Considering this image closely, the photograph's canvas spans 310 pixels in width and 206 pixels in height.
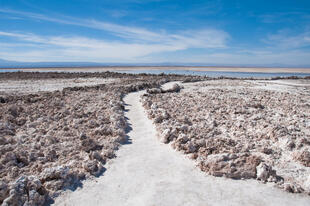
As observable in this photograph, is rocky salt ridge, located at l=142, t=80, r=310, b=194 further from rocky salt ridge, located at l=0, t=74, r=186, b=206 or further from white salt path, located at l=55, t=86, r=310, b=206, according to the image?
rocky salt ridge, located at l=0, t=74, r=186, b=206

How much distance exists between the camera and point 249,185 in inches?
171

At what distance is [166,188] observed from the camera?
433cm

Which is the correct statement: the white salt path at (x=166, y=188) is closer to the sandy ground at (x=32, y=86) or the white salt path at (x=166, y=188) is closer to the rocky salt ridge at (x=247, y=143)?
the rocky salt ridge at (x=247, y=143)

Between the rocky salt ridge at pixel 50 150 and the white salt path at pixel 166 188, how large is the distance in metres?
0.33

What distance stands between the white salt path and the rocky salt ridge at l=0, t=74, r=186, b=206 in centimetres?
33

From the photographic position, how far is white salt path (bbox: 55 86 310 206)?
3930 millimetres

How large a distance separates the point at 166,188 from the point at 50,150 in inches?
124

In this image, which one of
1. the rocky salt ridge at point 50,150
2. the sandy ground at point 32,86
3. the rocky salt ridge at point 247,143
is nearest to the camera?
the rocky salt ridge at point 50,150

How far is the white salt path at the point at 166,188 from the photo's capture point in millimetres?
3930

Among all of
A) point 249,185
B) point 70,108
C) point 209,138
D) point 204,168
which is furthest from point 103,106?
point 249,185

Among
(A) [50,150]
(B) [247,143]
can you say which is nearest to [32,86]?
(A) [50,150]

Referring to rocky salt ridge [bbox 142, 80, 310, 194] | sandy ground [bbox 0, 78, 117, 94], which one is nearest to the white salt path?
rocky salt ridge [bbox 142, 80, 310, 194]

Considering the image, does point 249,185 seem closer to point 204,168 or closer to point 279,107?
point 204,168

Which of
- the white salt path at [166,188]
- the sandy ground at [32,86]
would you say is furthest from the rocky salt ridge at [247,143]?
the sandy ground at [32,86]
